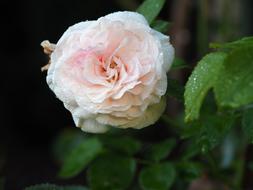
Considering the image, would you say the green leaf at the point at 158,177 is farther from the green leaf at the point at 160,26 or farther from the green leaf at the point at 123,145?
the green leaf at the point at 160,26

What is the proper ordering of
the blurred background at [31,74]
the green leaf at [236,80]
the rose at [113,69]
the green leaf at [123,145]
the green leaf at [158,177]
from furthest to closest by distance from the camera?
the blurred background at [31,74] < the green leaf at [123,145] < the green leaf at [158,177] < the rose at [113,69] < the green leaf at [236,80]

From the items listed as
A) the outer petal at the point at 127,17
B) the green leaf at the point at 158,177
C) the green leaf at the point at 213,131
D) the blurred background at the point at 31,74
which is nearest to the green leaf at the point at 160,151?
the green leaf at the point at 158,177

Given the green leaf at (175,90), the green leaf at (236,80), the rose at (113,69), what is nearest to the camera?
the green leaf at (236,80)

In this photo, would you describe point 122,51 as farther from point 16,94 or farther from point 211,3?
point 16,94

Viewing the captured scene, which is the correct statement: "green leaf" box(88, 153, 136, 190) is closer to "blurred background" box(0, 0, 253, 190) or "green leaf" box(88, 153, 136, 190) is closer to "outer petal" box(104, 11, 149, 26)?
"outer petal" box(104, 11, 149, 26)

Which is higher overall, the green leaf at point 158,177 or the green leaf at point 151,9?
the green leaf at point 151,9

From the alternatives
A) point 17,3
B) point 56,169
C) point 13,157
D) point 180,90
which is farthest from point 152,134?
point 180,90
